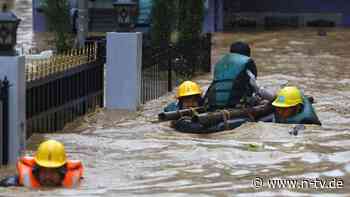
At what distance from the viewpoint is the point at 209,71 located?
2047 cm

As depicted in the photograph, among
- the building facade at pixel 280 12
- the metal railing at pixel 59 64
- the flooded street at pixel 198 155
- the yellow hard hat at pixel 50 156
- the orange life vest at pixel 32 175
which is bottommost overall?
the flooded street at pixel 198 155

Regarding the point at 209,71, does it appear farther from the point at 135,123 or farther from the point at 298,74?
the point at 135,123

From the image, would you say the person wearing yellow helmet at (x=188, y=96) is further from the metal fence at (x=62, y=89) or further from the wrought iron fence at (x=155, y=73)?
the wrought iron fence at (x=155, y=73)

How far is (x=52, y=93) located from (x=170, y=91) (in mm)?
4965

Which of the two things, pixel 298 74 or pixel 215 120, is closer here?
pixel 215 120

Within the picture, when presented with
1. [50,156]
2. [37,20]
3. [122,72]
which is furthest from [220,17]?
[50,156]

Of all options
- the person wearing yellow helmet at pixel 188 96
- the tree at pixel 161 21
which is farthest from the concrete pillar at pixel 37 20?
the person wearing yellow helmet at pixel 188 96

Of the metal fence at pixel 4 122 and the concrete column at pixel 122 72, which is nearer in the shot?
the metal fence at pixel 4 122

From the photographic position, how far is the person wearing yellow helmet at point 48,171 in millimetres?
8625

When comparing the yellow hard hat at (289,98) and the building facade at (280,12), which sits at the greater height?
the building facade at (280,12)

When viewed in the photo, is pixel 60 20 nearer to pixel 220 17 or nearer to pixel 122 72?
pixel 122 72

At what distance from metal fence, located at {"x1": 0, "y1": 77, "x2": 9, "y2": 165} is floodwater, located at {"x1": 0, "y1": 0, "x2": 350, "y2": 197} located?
193 millimetres

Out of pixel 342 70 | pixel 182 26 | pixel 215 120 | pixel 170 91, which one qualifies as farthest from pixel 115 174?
pixel 342 70

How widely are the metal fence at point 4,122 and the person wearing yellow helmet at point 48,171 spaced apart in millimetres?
1196
